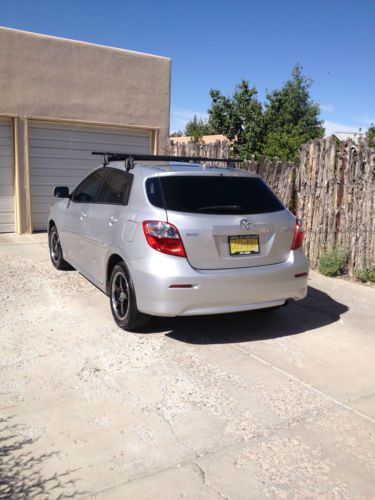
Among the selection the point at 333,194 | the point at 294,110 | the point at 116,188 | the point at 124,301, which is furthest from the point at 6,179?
the point at 294,110

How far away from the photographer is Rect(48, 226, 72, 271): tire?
7230mm

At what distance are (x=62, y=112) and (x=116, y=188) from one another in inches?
230

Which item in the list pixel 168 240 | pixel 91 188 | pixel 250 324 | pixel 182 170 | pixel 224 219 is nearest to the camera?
pixel 168 240

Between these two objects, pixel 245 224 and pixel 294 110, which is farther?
pixel 294 110

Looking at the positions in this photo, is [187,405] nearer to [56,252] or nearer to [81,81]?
[56,252]

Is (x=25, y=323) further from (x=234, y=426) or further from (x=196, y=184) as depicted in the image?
(x=234, y=426)

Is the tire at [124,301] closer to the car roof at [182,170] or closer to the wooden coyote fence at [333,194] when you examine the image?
the car roof at [182,170]

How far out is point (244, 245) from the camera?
4562 mm

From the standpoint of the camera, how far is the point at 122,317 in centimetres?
496

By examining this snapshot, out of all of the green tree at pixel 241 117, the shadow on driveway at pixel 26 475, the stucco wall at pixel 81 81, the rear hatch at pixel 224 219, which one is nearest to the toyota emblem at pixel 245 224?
the rear hatch at pixel 224 219

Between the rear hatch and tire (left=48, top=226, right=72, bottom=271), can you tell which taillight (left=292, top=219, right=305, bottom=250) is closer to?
the rear hatch

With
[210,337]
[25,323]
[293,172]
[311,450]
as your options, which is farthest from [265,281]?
[293,172]

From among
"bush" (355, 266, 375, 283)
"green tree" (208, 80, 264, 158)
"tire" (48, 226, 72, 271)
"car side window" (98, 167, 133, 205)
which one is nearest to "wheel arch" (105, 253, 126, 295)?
"car side window" (98, 167, 133, 205)

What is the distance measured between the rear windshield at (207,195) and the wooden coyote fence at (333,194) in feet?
8.65
